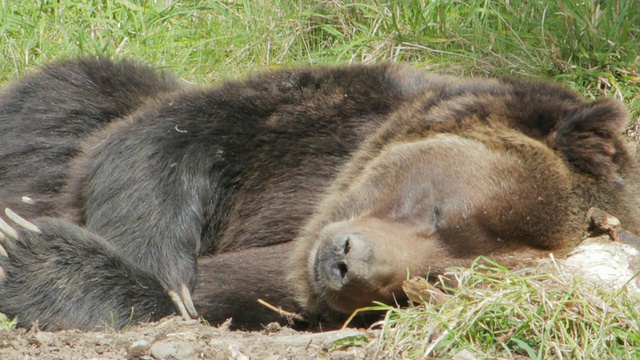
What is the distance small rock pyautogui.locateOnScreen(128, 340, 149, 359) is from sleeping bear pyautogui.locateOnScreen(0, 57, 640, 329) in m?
0.71

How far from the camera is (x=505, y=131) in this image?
13.3 ft

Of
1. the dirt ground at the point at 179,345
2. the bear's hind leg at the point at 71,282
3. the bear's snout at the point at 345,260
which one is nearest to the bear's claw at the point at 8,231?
the bear's hind leg at the point at 71,282

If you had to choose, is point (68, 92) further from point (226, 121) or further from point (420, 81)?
point (420, 81)

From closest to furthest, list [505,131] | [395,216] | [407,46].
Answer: [395,216] → [505,131] → [407,46]

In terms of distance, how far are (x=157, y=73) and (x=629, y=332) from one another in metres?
3.33

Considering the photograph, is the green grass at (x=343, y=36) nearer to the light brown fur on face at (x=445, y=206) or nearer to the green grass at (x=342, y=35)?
the green grass at (x=342, y=35)

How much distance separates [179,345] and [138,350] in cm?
14

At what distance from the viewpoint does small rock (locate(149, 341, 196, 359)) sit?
3.02 m

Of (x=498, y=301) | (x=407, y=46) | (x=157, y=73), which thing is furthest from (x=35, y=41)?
(x=498, y=301)

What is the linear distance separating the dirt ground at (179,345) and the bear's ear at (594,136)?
4.49 feet

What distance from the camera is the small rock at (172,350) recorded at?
3.02 m

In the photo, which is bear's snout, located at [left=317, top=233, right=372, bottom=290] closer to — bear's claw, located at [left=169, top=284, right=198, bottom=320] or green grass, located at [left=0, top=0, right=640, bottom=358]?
bear's claw, located at [left=169, top=284, right=198, bottom=320]

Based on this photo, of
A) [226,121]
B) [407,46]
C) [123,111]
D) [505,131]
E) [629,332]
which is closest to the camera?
[629,332]

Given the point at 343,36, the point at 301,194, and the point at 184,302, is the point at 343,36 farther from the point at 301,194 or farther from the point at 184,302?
the point at 184,302
